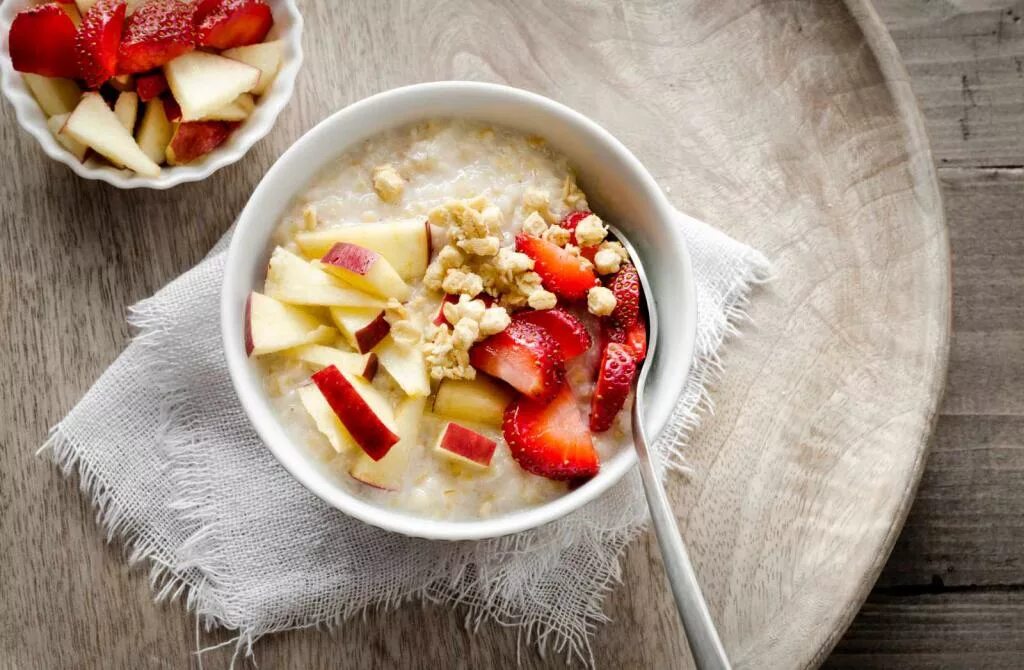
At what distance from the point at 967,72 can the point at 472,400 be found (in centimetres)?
157

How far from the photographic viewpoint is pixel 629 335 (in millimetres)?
1501

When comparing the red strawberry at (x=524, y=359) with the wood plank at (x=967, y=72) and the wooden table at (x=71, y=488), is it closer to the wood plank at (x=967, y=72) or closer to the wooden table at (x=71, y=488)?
the wooden table at (x=71, y=488)

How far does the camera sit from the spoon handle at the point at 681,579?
1.28 metres

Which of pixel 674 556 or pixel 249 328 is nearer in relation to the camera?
pixel 674 556

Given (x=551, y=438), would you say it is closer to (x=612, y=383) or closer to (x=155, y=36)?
(x=612, y=383)

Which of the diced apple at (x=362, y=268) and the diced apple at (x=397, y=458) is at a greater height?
the diced apple at (x=362, y=268)

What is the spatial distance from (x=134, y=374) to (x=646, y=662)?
3.57ft

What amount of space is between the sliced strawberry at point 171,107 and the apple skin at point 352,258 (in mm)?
469

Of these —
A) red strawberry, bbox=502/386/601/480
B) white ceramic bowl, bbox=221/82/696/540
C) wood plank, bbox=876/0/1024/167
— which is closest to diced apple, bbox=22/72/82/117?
white ceramic bowl, bbox=221/82/696/540

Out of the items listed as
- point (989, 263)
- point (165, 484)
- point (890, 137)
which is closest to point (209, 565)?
point (165, 484)

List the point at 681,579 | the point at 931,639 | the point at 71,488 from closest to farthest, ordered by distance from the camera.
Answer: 1. the point at 681,579
2. the point at 71,488
3. the point at 931,639

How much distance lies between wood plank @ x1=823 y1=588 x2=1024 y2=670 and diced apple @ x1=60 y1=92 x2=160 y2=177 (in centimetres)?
189

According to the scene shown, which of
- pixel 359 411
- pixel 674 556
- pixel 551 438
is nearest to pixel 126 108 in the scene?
pixel 359 411

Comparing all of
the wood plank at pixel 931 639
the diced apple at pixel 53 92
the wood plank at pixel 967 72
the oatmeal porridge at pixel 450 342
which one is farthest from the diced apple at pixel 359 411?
the wood plank at pixel 967 72
